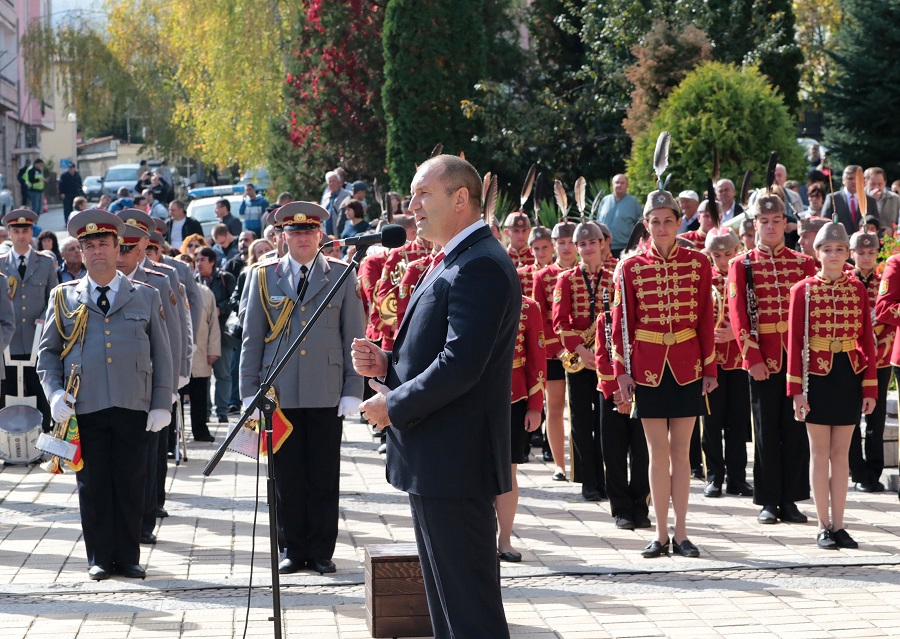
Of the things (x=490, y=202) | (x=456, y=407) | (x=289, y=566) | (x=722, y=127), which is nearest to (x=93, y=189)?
(x=722, y=127)

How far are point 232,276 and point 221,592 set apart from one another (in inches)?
321

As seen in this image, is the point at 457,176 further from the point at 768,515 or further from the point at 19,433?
the point at 19,433

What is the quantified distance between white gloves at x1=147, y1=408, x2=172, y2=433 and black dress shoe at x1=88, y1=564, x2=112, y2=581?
82cm

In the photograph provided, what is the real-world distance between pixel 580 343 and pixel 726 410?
138cm

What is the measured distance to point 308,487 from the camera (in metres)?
8.07

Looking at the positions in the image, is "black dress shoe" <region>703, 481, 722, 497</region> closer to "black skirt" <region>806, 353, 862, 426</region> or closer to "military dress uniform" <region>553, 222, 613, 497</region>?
"military dress uniform" <region>553, 222, 613, 497</region>

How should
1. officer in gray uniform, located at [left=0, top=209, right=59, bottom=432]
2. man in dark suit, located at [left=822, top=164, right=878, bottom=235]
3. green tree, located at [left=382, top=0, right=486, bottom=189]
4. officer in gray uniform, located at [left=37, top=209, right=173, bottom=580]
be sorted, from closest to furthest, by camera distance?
officer in gray uniform, located at [left=37, top=209, right=173, bottom=580] → officer in gray uniform, located at [left=0, top=209, right=59, bottom=432] → man in dark suit, located at [left=822, top=164, right=878, bottom=235] → green tree, located at [left=382, top=0, right=486, bottom=189]

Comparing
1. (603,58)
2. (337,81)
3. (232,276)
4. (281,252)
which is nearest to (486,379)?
(281,252)

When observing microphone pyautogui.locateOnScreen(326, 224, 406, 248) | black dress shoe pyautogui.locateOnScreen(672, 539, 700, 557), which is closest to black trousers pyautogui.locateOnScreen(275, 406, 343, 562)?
black dress shoe pyautogui.locateOnScreen(672, 539, 700, 557)

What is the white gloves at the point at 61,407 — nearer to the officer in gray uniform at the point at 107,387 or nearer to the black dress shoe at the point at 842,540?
the officer in gray uniform at the point at 107,387

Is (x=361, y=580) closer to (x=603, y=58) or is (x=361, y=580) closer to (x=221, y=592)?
(x=221, y=592)

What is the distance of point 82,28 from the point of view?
50.2m

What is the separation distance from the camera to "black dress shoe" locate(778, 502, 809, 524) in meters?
9.34

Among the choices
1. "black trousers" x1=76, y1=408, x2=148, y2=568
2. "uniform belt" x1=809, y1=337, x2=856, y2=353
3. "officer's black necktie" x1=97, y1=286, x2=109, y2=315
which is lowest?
"black trousers" x1=76, y1=408, x2=148, y2=568
